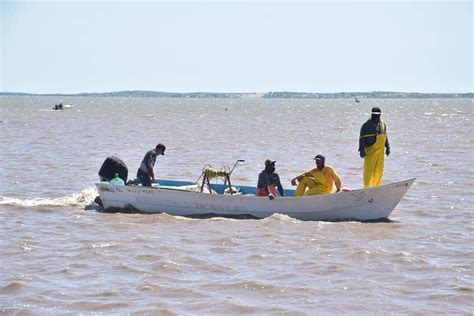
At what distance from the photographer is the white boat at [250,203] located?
15750mm

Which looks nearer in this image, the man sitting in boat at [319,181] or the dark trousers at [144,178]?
the man sitting in boat at [319,181]

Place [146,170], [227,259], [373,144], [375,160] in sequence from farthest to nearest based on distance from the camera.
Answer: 1. [146,170]
2. [375,160]
3. [373,144]
4. [227,259]

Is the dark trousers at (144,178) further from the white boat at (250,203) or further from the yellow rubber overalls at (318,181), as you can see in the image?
the yellow rubber overalls at (318,181)

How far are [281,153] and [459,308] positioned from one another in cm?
2456

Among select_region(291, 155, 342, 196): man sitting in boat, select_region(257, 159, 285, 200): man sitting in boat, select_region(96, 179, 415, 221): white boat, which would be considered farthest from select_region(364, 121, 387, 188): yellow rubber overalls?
select_region(257, 159, 285, 200): man sitting in boat

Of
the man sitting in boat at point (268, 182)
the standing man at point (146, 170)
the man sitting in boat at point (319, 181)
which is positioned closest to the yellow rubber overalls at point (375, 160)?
the man sitting in boat at point (319, 181)

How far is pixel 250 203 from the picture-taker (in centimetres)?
1611

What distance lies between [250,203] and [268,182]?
20.6 inches

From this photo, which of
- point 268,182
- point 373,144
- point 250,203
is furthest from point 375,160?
point 250,203

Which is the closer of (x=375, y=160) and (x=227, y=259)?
(x=227, y=259)

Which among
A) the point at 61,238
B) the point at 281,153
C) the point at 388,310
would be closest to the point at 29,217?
the point at 61,238

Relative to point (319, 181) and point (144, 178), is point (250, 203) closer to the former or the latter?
point (319, 181)

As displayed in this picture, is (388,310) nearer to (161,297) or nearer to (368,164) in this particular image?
(161,297)

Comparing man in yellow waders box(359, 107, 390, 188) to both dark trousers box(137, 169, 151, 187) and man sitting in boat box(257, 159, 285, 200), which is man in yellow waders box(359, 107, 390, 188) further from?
dark trousers box(137, 169, 151, 187)
